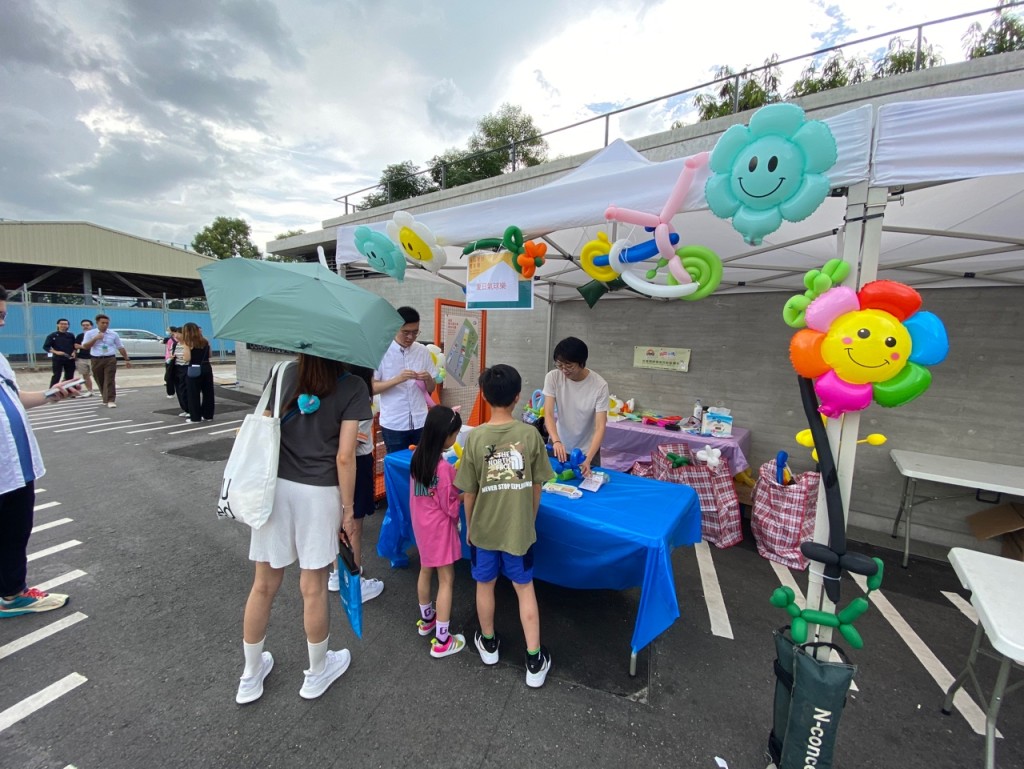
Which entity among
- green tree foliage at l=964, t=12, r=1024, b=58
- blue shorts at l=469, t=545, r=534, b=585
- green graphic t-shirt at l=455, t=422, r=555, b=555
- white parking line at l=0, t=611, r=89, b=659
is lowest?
white parking line at l=0, t=611, r=89, b=659

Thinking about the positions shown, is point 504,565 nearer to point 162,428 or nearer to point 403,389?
point 403,389

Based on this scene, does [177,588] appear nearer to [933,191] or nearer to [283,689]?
[283,689]

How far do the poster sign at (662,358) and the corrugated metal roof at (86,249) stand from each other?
1643 centimetres

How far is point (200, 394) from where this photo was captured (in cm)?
707

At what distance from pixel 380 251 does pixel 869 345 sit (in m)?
2.81

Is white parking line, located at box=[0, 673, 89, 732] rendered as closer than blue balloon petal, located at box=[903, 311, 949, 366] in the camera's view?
No

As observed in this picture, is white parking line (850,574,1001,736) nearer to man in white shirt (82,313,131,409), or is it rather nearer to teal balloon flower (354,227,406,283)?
teal balloon flower (354,227,406,283)

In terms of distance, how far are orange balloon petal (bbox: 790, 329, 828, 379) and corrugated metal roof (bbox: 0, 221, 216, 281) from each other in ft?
60.5

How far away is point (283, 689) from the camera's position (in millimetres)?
1902

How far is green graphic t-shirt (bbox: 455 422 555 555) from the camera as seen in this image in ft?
5.98

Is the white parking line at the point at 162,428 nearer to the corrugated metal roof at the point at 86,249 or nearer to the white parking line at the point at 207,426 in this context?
the white parking line at the point at 207,426

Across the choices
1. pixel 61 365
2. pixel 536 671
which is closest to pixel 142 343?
pixel 61 365

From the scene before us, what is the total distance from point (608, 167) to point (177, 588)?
12.3 ft

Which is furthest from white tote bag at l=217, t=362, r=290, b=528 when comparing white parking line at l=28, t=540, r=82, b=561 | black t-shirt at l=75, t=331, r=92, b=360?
black t-shirt at l=75, t=331, r=92, b=360
